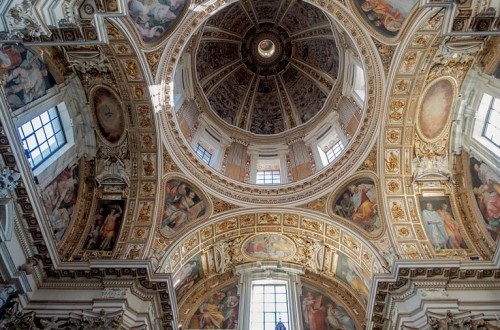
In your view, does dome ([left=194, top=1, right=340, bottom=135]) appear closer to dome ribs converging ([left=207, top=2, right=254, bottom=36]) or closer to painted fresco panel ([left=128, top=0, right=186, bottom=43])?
dome ribs converging ([left=207, top=2, right=254, bottom=36])

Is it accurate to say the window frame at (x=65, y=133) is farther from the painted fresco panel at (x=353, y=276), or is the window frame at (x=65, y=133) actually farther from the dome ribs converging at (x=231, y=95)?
the painted fresco panel at (x=353, y=276)

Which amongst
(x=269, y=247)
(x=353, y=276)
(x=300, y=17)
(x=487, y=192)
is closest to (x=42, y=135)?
(x=269, y=247)

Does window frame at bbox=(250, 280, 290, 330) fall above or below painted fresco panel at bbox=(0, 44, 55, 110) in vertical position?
below

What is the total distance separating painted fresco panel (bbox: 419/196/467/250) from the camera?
1564 cm

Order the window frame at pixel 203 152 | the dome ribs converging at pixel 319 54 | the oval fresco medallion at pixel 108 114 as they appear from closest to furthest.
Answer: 1. the oval fresco medallion at pixel 108 114
2. the window frame at pixel 203 152
3. the dome ribs converging at pixel 319 54

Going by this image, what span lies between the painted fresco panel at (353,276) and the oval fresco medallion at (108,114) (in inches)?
382

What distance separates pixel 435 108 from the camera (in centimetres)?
1630

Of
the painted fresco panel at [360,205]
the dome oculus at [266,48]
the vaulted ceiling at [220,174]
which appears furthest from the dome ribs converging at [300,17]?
the painted fresco panel at [360,205]

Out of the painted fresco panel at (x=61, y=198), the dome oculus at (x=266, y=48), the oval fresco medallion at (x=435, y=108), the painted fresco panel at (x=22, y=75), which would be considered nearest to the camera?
the painted fresco panel at (x=22, y=75)

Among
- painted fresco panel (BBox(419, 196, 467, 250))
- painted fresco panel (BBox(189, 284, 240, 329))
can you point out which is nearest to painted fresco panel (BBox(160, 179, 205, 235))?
painted fresco panel (BBox(189, 284, 240, 329))

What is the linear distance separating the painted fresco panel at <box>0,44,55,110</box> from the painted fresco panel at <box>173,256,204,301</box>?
26.8 feet

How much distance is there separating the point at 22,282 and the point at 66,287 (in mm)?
1487

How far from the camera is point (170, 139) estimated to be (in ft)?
57.4

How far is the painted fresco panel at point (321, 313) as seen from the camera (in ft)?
56.1
